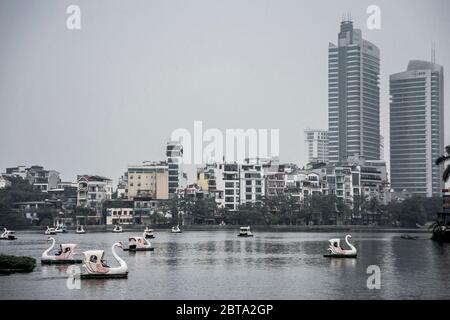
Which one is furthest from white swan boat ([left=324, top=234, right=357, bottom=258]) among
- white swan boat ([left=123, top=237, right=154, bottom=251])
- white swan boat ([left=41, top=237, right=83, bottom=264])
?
white swan boat ([left=123, top=237, right=154, bottom=251])

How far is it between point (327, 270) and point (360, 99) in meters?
107

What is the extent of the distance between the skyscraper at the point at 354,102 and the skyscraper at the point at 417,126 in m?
24.8

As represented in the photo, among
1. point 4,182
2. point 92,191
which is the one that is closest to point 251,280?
point 92,191

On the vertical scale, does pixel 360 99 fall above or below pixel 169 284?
above

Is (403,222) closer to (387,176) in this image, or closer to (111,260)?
(387,176)

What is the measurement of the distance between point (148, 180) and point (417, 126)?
34552mm

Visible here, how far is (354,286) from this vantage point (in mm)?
21984

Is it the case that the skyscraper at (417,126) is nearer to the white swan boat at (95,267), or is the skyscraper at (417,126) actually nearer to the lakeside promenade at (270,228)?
the lakeside promenade at (270,228)

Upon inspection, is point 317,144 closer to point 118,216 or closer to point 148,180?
point 148,180

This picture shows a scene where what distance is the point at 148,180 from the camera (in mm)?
93562

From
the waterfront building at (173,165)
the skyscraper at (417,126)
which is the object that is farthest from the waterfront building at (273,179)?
the skyscraper at (417,126)
